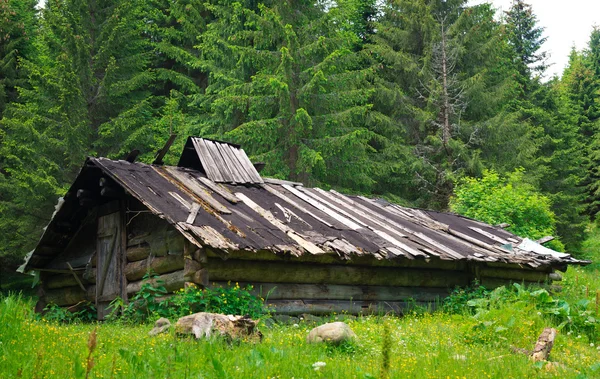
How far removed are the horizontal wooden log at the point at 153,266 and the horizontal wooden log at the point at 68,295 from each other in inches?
77.6

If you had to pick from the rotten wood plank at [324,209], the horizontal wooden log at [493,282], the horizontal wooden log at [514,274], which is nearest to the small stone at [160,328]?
the rotten wood plank at [324,209]

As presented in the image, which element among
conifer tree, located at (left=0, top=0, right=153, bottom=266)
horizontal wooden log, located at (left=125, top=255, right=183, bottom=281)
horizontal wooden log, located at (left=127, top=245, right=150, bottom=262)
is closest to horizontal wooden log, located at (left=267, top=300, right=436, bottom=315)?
horizontal wooden log, located at (left=125, top=255, right=183, bottom=281)

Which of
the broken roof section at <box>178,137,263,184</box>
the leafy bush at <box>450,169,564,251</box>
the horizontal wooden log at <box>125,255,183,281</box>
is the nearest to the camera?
the horizontal wooden log at <box>125,255,183,281</box>

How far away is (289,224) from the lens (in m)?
11.6

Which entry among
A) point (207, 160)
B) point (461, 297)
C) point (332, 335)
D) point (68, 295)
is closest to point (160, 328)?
point (332, 335)

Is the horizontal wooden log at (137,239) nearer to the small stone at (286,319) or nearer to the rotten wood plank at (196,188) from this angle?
the rotten wood plank at (196,188)

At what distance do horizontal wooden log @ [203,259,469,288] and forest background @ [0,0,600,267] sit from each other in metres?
8.98

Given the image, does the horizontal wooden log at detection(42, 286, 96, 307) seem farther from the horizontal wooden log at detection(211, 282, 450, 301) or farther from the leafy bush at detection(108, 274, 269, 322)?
the horizontal wooden log at detection(211, 282, 450, 301)

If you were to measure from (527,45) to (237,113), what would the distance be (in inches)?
822

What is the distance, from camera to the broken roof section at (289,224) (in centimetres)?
1023

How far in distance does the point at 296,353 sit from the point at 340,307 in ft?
16.6

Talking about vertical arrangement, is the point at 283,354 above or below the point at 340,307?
above

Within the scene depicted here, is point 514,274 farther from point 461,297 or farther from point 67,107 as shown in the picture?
point 67,107

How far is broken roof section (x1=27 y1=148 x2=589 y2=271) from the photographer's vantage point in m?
10.2
